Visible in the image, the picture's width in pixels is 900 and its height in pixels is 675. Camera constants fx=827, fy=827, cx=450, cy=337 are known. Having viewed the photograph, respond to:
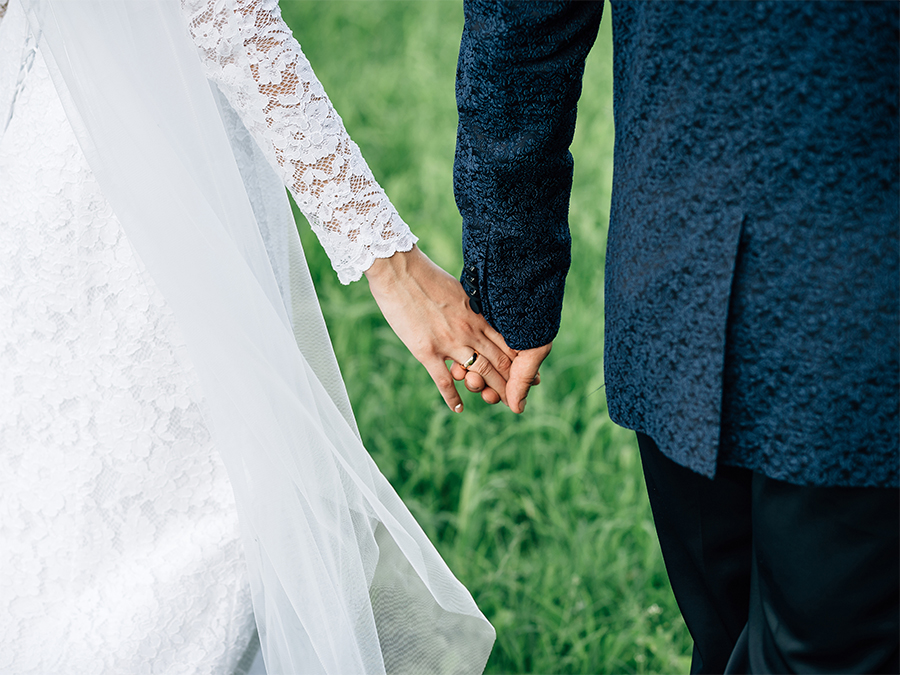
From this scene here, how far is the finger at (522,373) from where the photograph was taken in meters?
1.37

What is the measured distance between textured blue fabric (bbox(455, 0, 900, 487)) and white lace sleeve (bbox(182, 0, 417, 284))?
1.37ft

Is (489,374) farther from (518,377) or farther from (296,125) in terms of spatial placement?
(296,125)

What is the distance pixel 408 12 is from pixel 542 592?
4075 millimetres

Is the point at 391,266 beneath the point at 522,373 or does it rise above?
above

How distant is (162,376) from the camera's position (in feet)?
3.79

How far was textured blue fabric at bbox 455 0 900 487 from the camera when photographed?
0.77 meters

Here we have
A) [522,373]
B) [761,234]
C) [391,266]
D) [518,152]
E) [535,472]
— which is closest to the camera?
[761,234]

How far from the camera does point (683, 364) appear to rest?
2.87ft

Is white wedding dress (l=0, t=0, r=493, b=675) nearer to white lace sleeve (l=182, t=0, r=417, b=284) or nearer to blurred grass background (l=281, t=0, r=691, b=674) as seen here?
white lace sleeve (l=182, t=0, r=417, b=284)

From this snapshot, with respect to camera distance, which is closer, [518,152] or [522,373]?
[518,152]

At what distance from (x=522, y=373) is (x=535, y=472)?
91 centimetres

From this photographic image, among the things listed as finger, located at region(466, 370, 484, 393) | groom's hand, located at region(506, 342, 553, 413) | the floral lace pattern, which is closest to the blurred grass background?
groom's hand, located at region(506, 342, 553, 413)

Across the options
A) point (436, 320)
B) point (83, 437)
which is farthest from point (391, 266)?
point (83, 437)

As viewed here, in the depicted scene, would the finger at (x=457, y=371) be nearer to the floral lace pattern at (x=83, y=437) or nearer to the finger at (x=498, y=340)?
the finger at (x=498, y=340)
